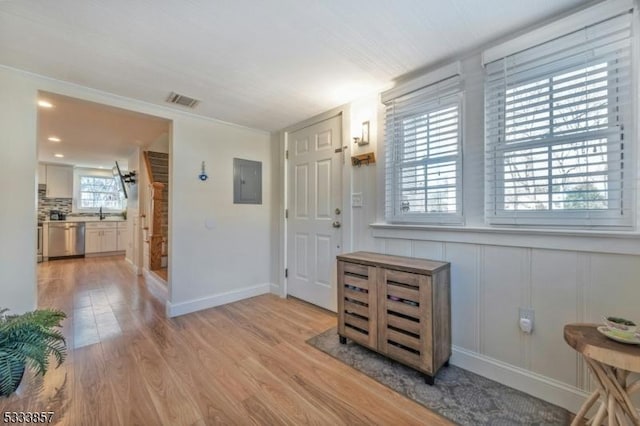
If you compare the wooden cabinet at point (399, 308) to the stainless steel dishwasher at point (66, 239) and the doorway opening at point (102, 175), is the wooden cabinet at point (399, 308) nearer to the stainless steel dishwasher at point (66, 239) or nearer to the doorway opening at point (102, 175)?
the doorway opening at point (102, 175)

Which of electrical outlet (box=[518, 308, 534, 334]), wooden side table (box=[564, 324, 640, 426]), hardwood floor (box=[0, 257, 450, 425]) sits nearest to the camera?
wooden side table (box=[564, 324, 640, 426])

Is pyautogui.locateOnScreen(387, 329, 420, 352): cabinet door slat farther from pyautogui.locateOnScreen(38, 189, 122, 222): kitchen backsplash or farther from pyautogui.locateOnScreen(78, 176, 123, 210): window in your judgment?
pyautogui.locateOnScreen(78, 176, 123, 210): window

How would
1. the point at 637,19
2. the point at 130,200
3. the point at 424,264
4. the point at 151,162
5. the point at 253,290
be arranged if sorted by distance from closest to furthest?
1. the point at 637,19
2. the point at 424,264
3. the point at 253,290
4. the point at 151,162
5. the point at 130,200

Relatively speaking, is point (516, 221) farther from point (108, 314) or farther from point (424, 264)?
point (108, 314)

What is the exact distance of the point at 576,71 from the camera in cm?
151

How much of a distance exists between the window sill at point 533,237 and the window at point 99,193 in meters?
8.28

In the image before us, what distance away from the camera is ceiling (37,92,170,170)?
2826mm

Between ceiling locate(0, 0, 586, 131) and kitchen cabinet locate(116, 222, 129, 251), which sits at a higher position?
ceiling locate(0, 0, 586, 131)

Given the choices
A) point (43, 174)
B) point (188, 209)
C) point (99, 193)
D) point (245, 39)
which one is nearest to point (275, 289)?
point (188, 209)

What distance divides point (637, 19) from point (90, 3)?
284cm

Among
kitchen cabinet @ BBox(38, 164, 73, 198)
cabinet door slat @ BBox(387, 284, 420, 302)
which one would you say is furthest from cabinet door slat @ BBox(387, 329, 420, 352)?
kitchen cabinet @ BBox(38, 164, 73, 198)

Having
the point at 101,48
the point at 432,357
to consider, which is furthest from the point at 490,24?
the point at 101,48

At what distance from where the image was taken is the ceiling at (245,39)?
57.6 inches

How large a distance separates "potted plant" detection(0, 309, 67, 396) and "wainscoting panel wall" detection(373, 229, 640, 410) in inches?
103
